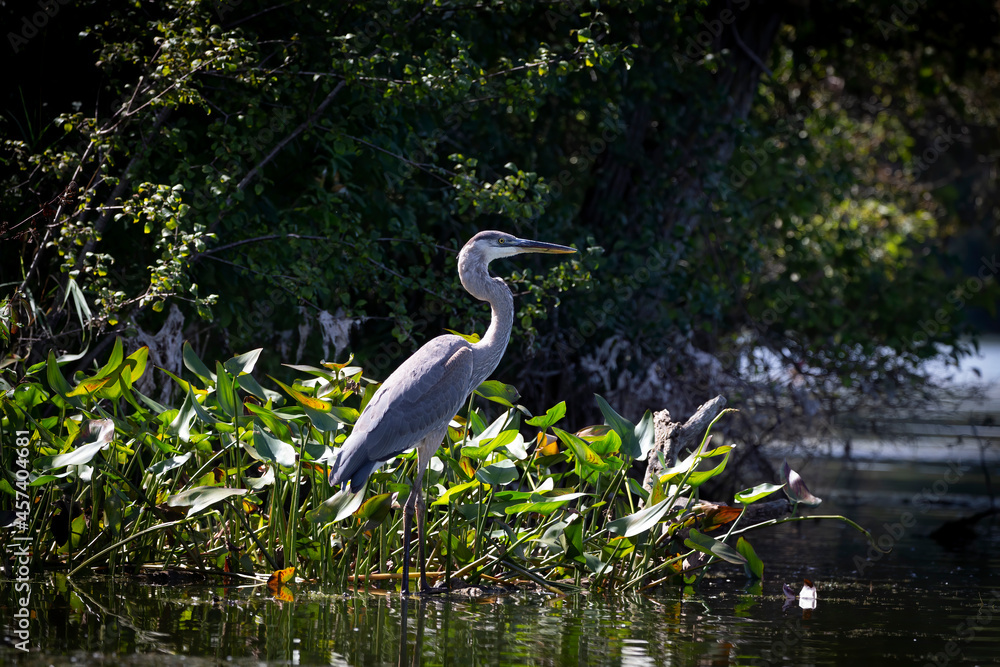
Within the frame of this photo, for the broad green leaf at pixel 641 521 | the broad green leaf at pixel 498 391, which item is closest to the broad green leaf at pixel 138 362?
the broad green leaf at pixel 498 391

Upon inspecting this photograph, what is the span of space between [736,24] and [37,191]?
19.6 ft

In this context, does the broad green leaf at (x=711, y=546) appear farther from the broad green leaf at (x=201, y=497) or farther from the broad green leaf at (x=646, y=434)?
the broad green leaf at (x=201, y=497)

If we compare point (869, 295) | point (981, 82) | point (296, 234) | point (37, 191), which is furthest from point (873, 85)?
point (37, 191)

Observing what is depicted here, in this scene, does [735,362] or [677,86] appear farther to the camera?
[735,362]

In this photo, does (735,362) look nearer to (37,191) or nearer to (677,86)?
(677,86)

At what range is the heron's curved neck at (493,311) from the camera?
16.4 ft

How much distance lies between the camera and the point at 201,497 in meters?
4.38

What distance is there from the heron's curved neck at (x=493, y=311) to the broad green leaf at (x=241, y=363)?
1.05 m

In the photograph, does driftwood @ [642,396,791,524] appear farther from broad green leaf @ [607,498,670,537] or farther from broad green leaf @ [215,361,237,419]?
broad green leaf @ [215,361,237,419]

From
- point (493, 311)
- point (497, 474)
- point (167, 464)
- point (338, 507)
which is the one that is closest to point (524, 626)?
point (497, 474)

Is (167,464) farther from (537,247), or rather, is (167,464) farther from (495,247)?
(537,247)

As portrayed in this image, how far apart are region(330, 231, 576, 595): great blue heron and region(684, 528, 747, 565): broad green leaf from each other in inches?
48.2

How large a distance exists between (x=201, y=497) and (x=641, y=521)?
192 cm

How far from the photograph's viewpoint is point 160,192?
4.95 meters
